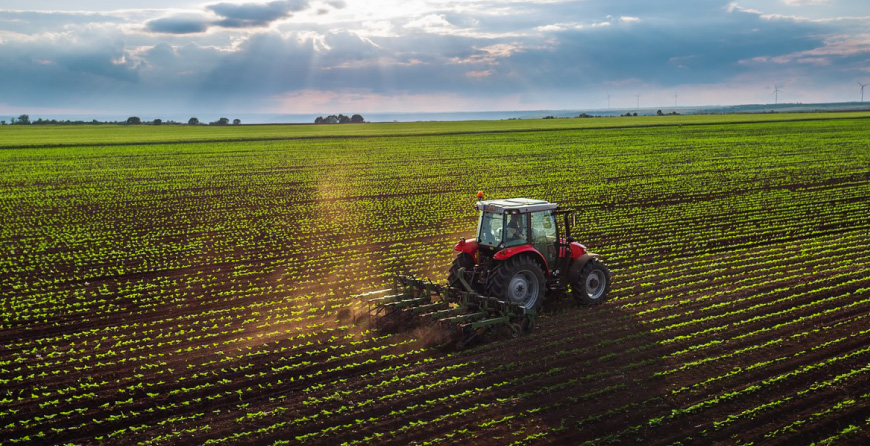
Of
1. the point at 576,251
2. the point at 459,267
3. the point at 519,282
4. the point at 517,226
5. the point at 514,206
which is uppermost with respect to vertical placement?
the point at 514,206

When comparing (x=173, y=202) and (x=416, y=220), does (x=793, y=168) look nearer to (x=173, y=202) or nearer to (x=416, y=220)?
(x=416, y=220)

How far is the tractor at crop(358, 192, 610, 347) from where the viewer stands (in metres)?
12.7

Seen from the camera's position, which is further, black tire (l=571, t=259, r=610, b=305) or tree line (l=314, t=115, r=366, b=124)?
tree line (l=314, t=115, r=366, b=124)

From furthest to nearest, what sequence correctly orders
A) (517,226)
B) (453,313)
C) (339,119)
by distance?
(339,119) → (517,226) → (453,313)

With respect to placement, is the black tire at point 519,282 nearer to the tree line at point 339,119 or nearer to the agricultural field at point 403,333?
Result: the agricultural field at point 403,333

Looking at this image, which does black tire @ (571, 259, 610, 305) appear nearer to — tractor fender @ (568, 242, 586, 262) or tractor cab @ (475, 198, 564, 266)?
tractor fender @ (568, 242, 586, 262)

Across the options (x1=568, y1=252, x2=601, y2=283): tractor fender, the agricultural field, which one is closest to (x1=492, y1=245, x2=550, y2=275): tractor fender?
(x1=568, y1=252, x2=601, y2=283): tractor fender

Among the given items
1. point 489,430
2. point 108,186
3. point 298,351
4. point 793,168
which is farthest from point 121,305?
point 793,168

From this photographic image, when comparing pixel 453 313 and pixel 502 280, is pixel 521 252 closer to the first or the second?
pixel 502 280

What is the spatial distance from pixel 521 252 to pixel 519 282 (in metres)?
0.58

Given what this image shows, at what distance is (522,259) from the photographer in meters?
13.2

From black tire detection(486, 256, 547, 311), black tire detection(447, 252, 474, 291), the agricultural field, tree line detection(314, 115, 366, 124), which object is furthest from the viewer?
tree line detection(314, 115, 366, 124)

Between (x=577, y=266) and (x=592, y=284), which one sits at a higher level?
(x=577, y=266)

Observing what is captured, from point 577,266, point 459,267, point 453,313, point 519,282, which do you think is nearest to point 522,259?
point 519,282
